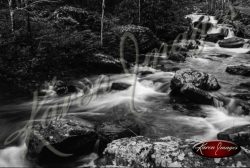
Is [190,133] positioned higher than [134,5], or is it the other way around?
[134,5]

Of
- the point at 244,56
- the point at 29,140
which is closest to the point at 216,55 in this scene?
the point at 244,56

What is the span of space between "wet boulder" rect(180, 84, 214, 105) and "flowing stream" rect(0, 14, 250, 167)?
9.2 inches

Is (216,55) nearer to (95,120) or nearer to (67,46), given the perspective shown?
(67,46)

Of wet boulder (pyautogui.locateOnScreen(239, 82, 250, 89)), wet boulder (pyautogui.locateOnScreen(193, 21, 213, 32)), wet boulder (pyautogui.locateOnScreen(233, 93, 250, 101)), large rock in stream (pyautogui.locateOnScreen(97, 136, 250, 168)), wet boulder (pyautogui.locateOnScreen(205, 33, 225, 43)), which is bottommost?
wet boulder (pyautogui.locateOnScreen(233, 93, 250, 101))

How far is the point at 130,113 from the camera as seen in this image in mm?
9844

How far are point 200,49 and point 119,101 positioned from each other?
40.3 ft

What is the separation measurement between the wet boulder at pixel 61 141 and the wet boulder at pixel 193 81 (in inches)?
201

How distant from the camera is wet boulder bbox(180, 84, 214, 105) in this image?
33.0ft

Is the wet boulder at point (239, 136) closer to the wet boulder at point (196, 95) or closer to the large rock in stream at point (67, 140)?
the large rock in stream at point (67, 140)

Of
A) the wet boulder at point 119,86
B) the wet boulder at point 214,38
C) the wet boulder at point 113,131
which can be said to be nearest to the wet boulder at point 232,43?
the wet boulder at point 214,38

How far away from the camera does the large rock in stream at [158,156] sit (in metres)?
4.09

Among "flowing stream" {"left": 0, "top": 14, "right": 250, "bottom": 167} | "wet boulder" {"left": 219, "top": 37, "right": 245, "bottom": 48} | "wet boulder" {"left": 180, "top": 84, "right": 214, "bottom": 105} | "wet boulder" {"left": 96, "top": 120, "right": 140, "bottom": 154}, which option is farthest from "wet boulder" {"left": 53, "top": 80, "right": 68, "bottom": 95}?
"wet boulder" {"left": 219, "top": 37, "right": 245, "bottom": 48}

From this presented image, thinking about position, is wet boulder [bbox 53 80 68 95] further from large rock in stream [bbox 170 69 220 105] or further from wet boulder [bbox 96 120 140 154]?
wet boulder [bbox 96 120 140 154]

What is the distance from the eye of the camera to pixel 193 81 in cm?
1109
